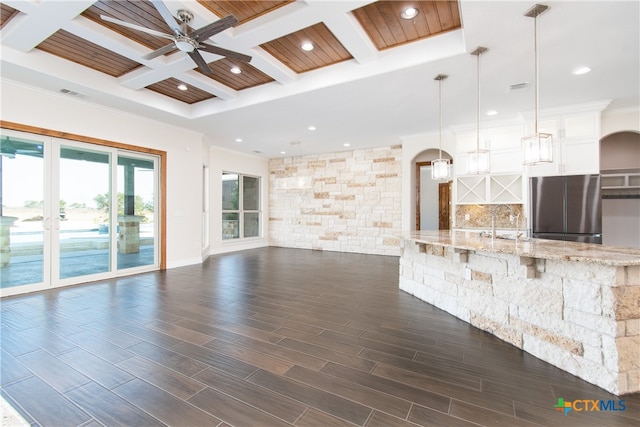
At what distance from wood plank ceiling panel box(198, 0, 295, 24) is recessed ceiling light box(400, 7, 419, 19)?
3.56ft

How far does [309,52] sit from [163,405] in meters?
3.73

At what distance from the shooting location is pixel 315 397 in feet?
5.87

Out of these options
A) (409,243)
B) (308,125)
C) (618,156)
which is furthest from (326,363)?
(618,156)

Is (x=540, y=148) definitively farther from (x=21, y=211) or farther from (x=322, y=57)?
(x=21, y=211)

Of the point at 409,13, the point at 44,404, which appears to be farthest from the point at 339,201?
the point at 44,404

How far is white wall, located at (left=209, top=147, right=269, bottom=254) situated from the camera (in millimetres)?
7773

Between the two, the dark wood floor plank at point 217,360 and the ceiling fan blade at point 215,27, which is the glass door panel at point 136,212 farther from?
the dark wood floor plank at point 217,360

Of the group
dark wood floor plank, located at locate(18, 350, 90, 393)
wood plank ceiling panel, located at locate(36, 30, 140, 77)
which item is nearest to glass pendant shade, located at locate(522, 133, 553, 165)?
dark wood floor plank, located at locate(18, 350, 90, 393)

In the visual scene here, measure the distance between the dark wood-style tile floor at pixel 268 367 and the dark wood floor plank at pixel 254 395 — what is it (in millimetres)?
10

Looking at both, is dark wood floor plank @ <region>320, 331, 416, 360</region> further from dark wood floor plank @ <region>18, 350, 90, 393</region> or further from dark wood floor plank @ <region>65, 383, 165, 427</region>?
dark wood floor plank @ <region>18, 350, 90, 393</region>

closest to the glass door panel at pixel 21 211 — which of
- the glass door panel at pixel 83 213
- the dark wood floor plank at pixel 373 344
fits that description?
the glass door panel at pixel 83 213

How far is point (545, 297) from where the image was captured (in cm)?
224

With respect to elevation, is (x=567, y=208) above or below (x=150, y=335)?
above

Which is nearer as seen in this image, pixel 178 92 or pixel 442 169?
pixel 442 169
